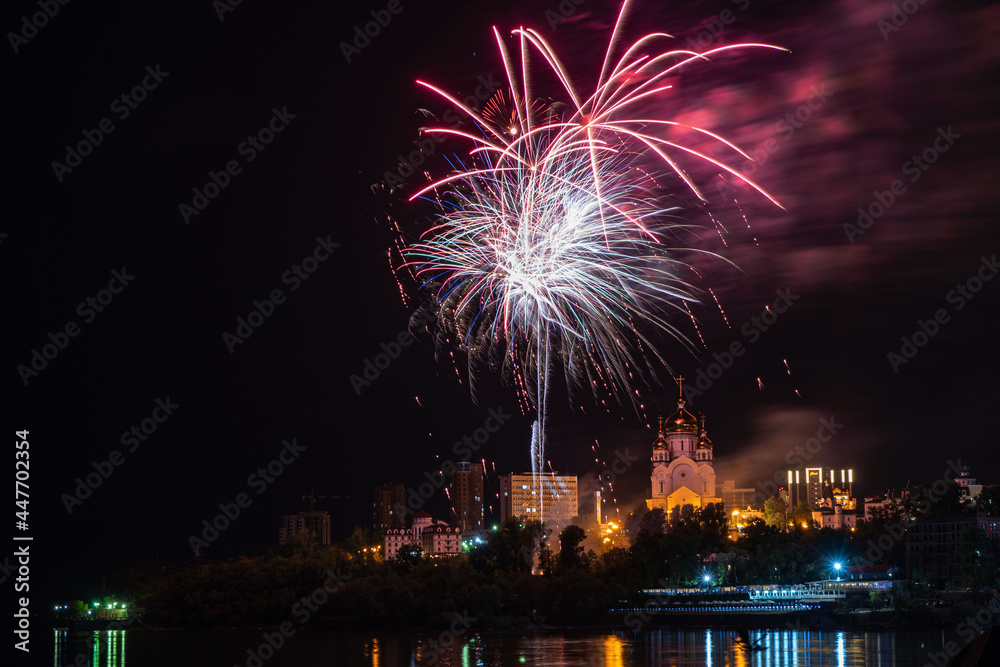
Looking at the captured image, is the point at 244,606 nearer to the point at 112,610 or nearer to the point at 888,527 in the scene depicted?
the point at 112,610

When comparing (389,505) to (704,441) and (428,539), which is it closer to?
(428,539)

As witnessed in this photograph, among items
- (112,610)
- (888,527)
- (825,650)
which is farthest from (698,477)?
(825,650)

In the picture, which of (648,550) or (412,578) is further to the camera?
(648,550)

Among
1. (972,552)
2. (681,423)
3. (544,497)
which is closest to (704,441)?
(681,423)

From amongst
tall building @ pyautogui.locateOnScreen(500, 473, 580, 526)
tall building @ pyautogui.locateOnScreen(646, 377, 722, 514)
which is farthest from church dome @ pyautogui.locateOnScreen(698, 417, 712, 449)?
tall building @ pyautogui.locateOnScreen(500, 473, 580, 526)
